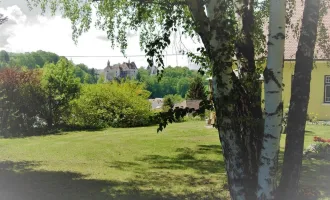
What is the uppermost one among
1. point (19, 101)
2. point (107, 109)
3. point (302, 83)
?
point (302, 83)

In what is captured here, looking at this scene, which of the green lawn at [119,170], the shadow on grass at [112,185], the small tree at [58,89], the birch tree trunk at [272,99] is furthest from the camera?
the small tree at [58,89]

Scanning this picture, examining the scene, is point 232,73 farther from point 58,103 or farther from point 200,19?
point 58,103

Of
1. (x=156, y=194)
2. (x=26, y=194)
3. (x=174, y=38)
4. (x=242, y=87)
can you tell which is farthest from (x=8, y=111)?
(x=242, y=87)

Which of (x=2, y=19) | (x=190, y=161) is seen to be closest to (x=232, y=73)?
(x=190, y=161)

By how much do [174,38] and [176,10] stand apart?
904 millimetres

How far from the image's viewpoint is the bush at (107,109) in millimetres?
22188

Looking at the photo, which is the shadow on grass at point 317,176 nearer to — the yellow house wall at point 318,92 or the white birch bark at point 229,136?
the white birch bark at point 229,136

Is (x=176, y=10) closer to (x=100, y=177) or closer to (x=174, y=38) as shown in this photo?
(x=174, y=38)

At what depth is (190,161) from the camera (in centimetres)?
1020

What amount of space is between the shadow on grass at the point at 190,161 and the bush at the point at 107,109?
435 inches

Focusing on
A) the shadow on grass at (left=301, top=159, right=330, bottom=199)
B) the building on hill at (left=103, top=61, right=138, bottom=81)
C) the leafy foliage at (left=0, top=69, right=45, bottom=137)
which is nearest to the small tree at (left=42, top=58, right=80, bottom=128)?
the leafy foliage at (left=0, top=69, right=45, bottom=137)

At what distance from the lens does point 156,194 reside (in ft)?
22.6

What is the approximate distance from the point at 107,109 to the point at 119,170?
14.4 meters

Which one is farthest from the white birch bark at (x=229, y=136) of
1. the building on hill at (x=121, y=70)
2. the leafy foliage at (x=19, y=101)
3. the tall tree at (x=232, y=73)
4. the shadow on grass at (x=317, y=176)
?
the building on hill at (x=121, y=70)
